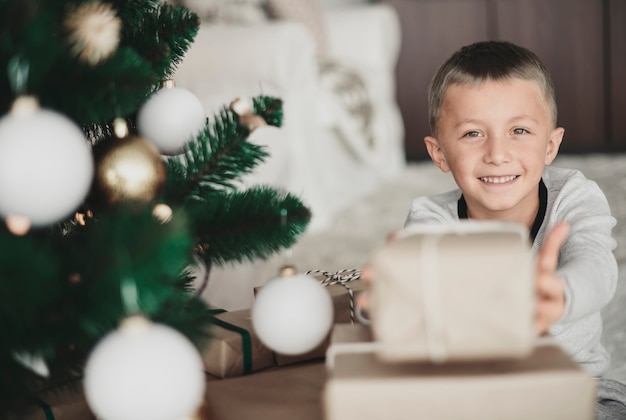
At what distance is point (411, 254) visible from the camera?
21.5 inches

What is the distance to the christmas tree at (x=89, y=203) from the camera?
1.73 feet

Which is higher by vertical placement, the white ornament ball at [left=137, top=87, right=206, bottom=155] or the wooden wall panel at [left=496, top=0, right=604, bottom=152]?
the white ornament ball at [left=137, top=87, right=206, bottom=155]

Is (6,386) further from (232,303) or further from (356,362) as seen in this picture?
(232,303)

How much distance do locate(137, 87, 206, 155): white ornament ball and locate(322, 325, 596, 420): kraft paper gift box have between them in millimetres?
329

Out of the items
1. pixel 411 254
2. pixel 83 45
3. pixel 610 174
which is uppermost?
pixel 83 45

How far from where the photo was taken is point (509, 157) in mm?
1056

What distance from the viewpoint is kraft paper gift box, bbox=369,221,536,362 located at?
540mm

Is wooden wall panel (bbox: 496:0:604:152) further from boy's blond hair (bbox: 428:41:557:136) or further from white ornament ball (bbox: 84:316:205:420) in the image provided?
white ornament ball (bbox: 84:316:205:420)

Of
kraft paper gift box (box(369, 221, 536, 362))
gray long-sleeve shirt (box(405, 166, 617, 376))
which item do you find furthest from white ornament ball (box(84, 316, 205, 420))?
gray long-sleeve shirt (box(405, 166, 617, 376))

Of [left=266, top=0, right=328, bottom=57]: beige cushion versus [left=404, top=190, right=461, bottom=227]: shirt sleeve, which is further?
[left=266, top=0, right=328, bottom=57]: beige cushion

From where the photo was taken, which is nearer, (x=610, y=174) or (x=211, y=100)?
(x=211, y=100)

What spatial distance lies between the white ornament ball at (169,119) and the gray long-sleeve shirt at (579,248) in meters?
0.41

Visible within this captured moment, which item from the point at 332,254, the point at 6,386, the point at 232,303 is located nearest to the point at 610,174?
the point at 332,254

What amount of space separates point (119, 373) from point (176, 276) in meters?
0.24
